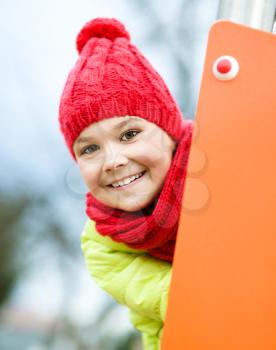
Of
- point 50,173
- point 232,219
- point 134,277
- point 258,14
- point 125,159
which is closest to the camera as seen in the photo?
point 232,219

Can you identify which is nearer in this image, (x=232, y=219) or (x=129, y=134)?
(x=232, y=219)

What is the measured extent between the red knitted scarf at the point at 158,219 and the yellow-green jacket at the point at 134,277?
5cm

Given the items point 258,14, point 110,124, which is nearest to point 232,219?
point 110,124

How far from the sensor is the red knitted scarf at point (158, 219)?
1.00 m

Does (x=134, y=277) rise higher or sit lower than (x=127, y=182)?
lower

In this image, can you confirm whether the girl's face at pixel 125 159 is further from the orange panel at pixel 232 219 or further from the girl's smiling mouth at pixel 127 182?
the orange panel at pixel 232 219

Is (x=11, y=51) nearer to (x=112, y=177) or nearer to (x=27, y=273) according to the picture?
(x=27, y=273)

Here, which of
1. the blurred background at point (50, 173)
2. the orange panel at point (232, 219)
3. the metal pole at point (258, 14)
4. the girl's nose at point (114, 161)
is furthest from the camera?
the blurred background at point (50, 173)

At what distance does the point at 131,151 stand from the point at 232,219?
36 centimetres

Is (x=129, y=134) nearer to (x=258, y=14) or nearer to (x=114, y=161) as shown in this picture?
(x=114, y=161)

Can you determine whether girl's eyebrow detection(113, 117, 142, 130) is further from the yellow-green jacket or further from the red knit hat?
the yellow-green jacket

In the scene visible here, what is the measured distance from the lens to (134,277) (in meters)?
1.12

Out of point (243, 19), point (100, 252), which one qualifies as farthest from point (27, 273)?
point (243, 19)

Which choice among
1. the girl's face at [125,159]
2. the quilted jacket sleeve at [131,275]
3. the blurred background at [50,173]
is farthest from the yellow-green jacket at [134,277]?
the blurred background at [50,173]
